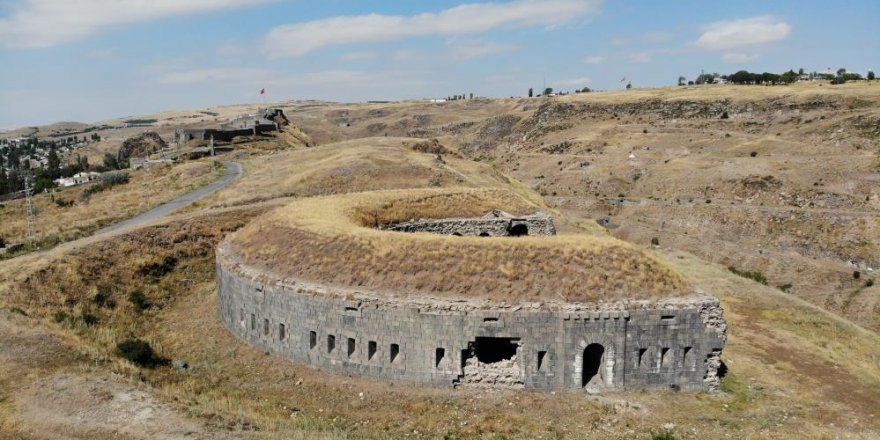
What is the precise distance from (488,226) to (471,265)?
39.1ft

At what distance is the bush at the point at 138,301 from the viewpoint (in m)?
27.2

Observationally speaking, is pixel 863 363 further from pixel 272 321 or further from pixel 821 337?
pixel 272 321

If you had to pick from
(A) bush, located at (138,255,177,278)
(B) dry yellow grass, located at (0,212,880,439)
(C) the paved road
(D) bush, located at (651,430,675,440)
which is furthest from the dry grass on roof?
(C) the paved road

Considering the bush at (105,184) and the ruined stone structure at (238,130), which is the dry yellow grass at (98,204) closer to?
the bush at (105,184)

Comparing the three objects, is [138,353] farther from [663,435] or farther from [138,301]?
[663,435]

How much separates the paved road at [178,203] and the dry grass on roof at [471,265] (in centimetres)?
1866

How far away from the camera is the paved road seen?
37713mm

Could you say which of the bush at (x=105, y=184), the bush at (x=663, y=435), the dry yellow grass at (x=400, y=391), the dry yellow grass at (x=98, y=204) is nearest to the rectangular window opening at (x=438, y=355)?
the dry yellow grass at (x=400, y=391)

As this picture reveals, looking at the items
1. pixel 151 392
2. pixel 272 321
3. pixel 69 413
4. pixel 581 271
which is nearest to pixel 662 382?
pixel 581 271

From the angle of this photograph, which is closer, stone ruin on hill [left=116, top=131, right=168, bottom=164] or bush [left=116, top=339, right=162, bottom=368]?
bush [left=116, top=339, right=162, bottom=368]

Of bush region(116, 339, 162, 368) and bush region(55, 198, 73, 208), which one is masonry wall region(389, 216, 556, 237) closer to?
bush region(116, 339, 162, 368)

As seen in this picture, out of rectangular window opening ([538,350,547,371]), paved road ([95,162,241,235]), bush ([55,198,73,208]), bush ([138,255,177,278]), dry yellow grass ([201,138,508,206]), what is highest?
dry yellow grass ([201,138,508,206])

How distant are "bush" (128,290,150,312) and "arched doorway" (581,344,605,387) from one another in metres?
21.7

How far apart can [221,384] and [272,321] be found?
309cm
